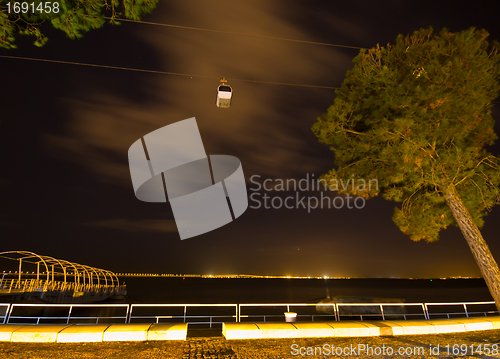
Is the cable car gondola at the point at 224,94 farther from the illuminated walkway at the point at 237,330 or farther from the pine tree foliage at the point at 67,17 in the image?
the illuminated walkway at the point at 237,330

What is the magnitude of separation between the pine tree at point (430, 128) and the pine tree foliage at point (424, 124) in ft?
0.07

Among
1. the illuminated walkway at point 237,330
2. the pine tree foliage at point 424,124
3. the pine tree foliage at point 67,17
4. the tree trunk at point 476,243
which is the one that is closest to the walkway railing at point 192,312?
the illuminated walkway at point 237,330

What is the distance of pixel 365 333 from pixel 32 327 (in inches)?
271

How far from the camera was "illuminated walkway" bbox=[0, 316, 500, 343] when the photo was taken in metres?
5.11

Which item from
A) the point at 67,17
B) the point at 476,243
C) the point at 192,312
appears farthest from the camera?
the point at 192,312

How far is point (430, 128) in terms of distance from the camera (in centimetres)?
686

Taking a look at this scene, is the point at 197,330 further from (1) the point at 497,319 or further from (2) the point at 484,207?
(2) the point at 484,207

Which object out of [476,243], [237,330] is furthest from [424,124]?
[237,330]

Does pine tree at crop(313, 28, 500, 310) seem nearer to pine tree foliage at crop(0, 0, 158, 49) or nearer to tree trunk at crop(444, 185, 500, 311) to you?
tree trunk at crop(444, 185, 500, 311)

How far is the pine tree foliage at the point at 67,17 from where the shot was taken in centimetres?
494

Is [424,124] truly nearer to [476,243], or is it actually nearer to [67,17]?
[476,243]

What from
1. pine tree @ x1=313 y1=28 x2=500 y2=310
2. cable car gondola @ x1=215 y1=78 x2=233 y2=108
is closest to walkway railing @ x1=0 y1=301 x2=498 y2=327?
pine tree @ x1=313 y1=28 x2=500 y2=310

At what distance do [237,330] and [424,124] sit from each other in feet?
21.8

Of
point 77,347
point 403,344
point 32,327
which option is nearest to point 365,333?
point 403,344
